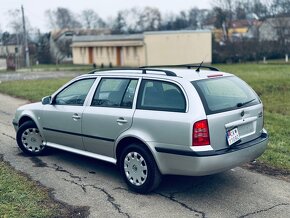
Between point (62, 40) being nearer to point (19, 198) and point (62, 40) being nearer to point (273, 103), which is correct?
point (273, 103)

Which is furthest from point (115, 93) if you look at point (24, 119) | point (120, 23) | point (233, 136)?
point (120, 23)

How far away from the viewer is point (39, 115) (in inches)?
260

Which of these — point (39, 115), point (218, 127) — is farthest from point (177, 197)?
point (39, 115)

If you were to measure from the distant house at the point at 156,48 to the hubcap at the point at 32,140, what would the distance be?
33.7 m

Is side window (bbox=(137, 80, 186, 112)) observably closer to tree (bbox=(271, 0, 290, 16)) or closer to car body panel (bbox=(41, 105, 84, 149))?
car body panel (bbox=(41, 105, 84, 149))

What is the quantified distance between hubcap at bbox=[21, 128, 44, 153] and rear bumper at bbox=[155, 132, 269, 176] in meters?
2.75

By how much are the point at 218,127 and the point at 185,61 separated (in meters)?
39.4

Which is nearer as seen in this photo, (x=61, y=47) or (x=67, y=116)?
(x=67, y=116)

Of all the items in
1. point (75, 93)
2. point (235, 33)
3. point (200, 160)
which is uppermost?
point (235, 33)

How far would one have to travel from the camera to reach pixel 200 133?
458cm

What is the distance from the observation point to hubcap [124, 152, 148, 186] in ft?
16.6

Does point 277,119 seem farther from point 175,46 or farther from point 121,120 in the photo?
point 175,46

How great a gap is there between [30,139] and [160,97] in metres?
2.92

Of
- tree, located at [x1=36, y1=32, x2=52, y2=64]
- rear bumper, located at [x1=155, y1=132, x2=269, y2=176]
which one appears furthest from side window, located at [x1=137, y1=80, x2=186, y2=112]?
tree, located at [x1=36, y1=32, x2=52, y2=64]
